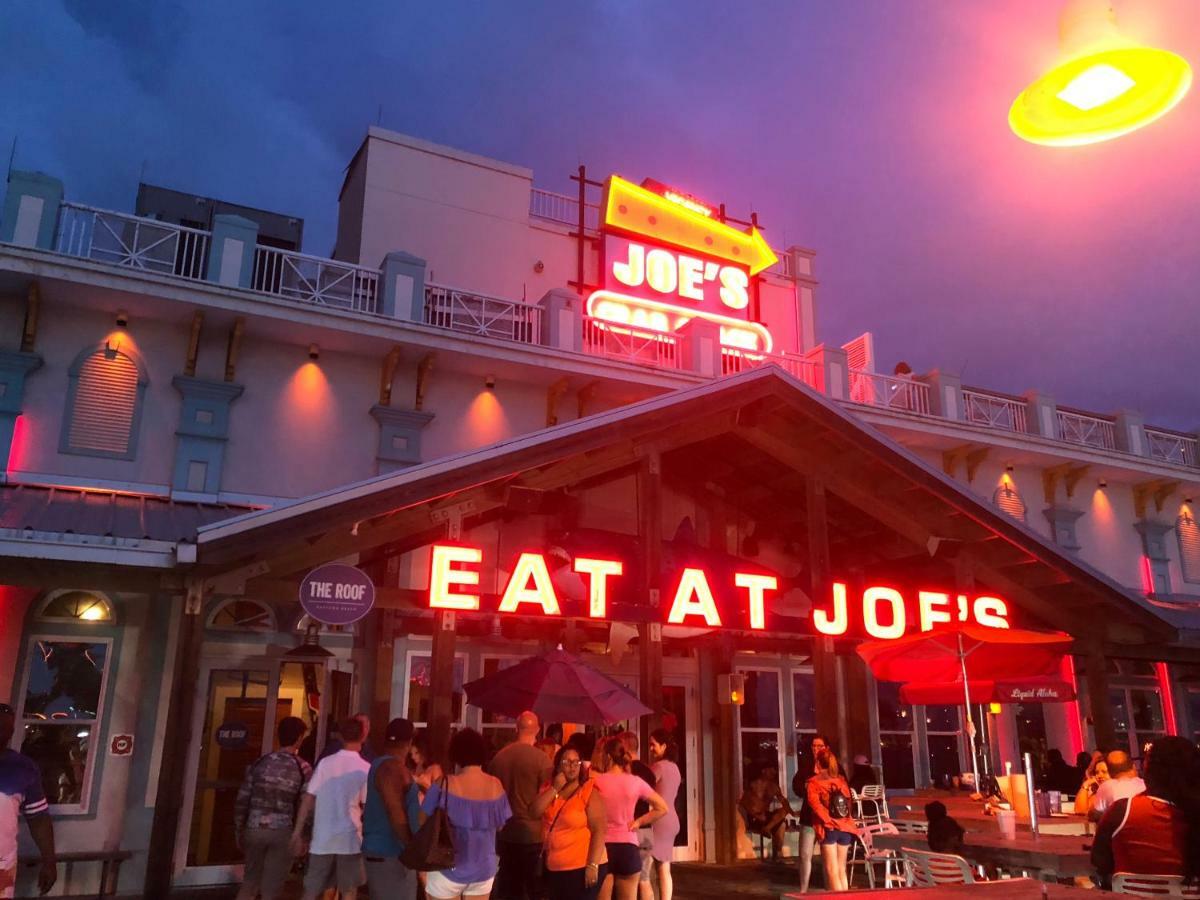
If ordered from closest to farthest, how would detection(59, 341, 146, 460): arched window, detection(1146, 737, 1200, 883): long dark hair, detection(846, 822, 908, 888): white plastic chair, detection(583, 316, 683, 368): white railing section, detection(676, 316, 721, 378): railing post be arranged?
detection(1146, 737, 1200, 883): long dark hair < detection(846, 822, 908, 888): white plastic chair < detection(59, 341, 146, 460): arched window < detection(583, 316, 683, 368): white railing section < detection(676, 316, 721, 378): railing post

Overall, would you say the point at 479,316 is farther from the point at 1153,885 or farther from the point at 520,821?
the point at 1153,885

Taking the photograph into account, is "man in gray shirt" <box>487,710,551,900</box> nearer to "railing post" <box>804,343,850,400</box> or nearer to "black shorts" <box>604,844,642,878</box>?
"black shorts" <box>604,844,642,878</box>

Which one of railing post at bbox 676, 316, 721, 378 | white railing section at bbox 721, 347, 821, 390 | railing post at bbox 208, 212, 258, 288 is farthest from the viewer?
white railing section at bbox 721, 347, 821, 390

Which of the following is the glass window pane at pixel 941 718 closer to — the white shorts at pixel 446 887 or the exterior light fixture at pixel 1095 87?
the white shorts at pixel 446 887


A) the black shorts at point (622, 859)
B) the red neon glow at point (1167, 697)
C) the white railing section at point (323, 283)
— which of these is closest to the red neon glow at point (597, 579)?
the black shorts at point (622, 859)

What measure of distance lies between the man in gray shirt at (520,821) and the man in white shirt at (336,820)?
1024mm

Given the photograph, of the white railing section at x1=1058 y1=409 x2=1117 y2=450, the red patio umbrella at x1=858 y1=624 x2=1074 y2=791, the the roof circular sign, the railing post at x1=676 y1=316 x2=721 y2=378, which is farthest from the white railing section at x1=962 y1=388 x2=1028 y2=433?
the the roof circular sign

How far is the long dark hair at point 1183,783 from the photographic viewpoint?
187 inches

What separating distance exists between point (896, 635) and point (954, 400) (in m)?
6.60

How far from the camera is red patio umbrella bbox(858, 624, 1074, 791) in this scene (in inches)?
393

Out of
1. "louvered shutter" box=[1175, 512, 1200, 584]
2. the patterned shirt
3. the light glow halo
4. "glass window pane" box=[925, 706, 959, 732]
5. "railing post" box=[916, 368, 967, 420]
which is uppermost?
"railing post" box=[916, 368, 967, 420]

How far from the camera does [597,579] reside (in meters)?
10.5

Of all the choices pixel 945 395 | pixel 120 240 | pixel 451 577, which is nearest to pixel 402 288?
pixel 120 240

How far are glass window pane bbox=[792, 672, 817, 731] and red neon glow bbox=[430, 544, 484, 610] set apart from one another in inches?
298
